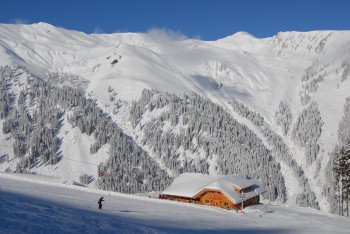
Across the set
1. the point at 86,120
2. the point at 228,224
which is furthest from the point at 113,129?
the point at 228,224

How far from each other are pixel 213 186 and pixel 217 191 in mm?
1130

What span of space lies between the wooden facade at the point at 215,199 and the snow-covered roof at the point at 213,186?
0.77m

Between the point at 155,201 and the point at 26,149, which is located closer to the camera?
the point at 155,201

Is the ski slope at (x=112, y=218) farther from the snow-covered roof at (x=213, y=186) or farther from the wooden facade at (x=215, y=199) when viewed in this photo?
the snow-covered roof at (x=213, y=186)

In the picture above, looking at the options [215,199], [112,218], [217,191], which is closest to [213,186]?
[217,191]

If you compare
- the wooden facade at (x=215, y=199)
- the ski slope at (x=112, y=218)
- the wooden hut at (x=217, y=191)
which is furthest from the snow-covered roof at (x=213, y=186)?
the ski slope at (x=112, y=218)

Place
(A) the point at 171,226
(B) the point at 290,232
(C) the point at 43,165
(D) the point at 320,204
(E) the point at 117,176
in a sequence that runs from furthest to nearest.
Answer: (D) the point at 320,204 < (C) the point at 43,165 < (E) the point at 117,176 < (B) the point at 290,232 < (A) the point at 171,226

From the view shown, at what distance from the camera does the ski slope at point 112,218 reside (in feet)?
89.5

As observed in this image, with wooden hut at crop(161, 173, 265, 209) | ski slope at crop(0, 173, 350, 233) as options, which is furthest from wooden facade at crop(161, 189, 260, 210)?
ski slope at crop(0, 173, 350, 233)

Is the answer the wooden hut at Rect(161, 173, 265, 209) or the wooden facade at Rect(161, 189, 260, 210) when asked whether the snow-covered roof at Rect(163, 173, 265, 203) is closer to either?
the wooden hut at Rect(161, 173, 265, 209)

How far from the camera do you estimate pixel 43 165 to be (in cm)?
17275

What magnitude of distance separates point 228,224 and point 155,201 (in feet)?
52.3

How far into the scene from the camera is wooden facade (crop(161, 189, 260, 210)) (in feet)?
254

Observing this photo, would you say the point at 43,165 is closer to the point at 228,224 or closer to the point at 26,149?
the point at 26,149
